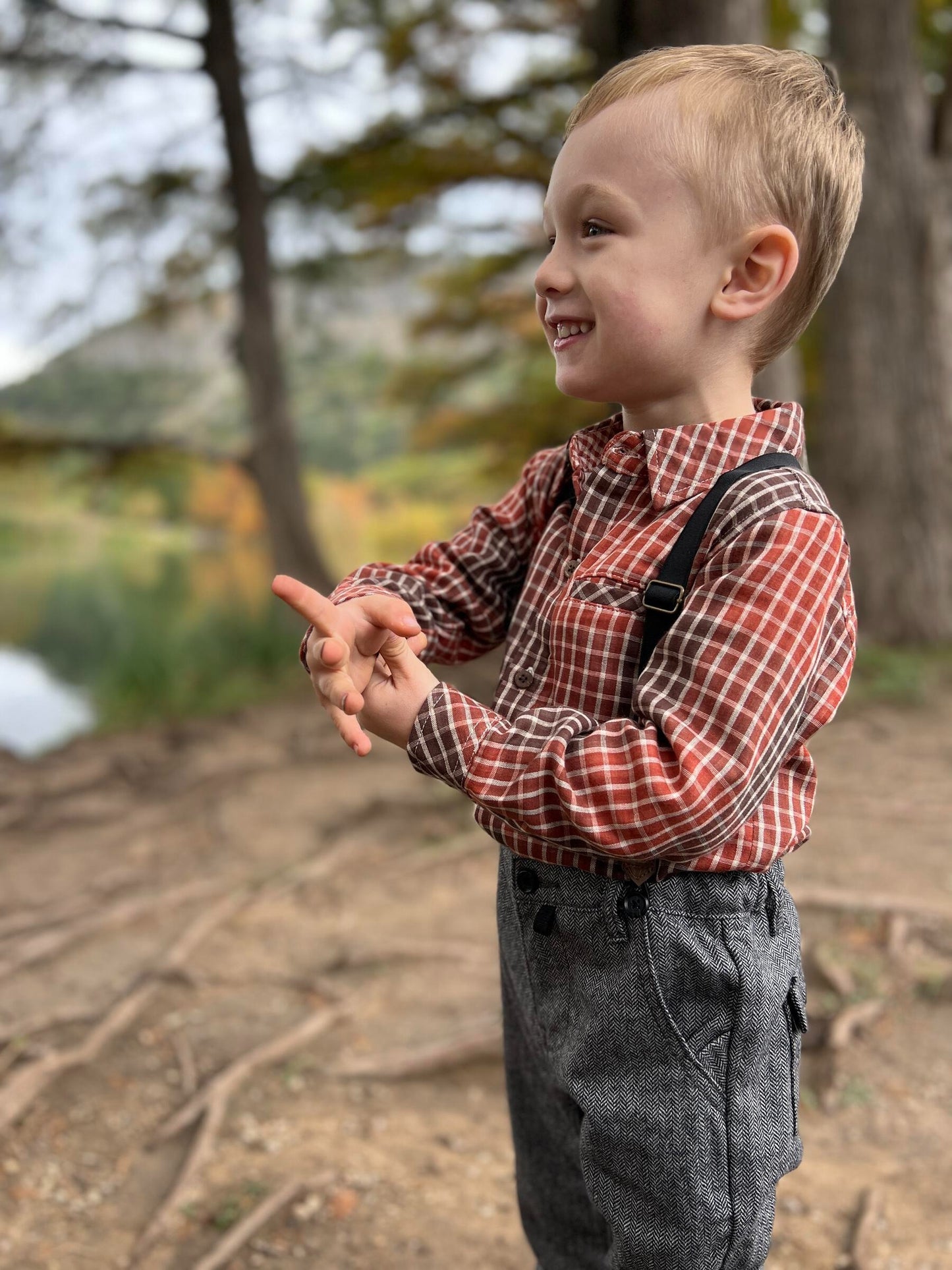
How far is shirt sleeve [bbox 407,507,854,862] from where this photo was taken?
103 centimetres

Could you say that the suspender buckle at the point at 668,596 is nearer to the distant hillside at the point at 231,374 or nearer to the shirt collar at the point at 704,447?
the shirt collar at the point at 704,447

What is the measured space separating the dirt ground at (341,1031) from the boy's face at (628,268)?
1.76 meters

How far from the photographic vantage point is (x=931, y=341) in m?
6.18

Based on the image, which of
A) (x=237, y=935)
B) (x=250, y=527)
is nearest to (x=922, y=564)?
(x=237, y=935)

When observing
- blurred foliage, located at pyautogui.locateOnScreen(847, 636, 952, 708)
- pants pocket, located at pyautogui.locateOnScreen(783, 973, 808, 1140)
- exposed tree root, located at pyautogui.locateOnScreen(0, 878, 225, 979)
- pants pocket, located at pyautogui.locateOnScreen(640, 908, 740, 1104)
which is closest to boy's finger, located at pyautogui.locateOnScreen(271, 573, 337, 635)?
pants pocket, located at pyautogui.locateOnScreen(640, 908, 740, 1104)

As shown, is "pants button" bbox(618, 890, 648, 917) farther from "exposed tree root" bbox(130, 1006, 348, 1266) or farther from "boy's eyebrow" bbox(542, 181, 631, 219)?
"exposed tree root" bbox(130, 1006, 348, 1266)

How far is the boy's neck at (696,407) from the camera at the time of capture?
124 centimetres

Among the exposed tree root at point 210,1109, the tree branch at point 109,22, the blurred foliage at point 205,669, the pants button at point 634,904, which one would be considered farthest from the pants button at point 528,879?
the tree branch at point 109,22

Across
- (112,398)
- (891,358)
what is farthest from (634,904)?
(112,398)

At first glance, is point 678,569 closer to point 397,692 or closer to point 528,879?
point 397,692

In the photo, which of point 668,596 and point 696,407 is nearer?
point 668,596

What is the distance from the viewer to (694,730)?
1.04 metres

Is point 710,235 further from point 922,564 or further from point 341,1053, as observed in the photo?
point 922,564

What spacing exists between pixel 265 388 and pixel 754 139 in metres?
7.52
